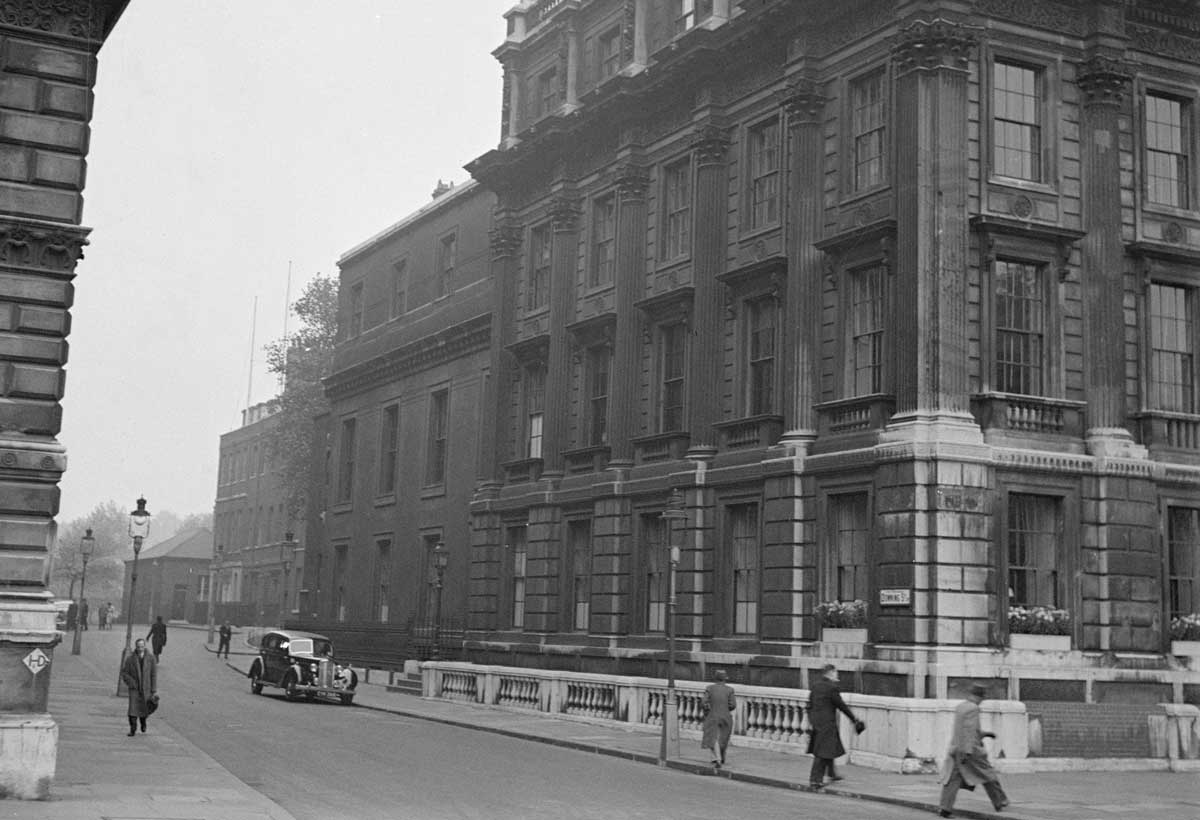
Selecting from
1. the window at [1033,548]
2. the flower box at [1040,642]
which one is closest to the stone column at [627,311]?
the window at [1033,548]

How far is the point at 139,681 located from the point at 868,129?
57.2ft

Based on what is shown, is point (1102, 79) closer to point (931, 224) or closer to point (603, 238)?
point (931, 224)

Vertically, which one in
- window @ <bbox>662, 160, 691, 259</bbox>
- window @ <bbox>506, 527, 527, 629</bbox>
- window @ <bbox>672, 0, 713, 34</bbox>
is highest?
window @ <bbox>672, 0, 713, 34</bbox>

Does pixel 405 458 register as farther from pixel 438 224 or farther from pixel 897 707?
pixel 897 707

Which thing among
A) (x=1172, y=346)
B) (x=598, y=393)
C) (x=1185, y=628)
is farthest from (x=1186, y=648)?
(x=598, y=393)

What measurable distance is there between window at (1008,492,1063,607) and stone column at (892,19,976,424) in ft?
7.49

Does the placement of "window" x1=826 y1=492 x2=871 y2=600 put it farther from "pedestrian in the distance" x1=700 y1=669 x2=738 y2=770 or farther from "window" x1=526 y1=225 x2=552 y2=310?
"window" x1=526 y1=225 x2=552 y2=310

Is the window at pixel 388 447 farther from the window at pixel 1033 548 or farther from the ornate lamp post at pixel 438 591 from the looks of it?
the window at pixel 1033 548

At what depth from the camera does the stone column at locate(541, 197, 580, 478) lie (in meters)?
39.6

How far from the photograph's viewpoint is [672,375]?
35.3 m

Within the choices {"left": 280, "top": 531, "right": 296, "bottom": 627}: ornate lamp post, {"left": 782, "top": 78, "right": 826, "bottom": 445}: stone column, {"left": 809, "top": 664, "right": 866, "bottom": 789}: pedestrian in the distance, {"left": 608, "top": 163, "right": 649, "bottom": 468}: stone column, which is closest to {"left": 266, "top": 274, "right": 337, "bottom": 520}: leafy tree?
{"left": 280, "top": 531, "right": 296, "bottom": 627}: ornate lamp post

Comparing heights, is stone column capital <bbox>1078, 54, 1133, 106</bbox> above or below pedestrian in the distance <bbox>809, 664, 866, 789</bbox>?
A: above

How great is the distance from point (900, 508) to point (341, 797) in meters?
11.9

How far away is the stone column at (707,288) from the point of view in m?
33.1
